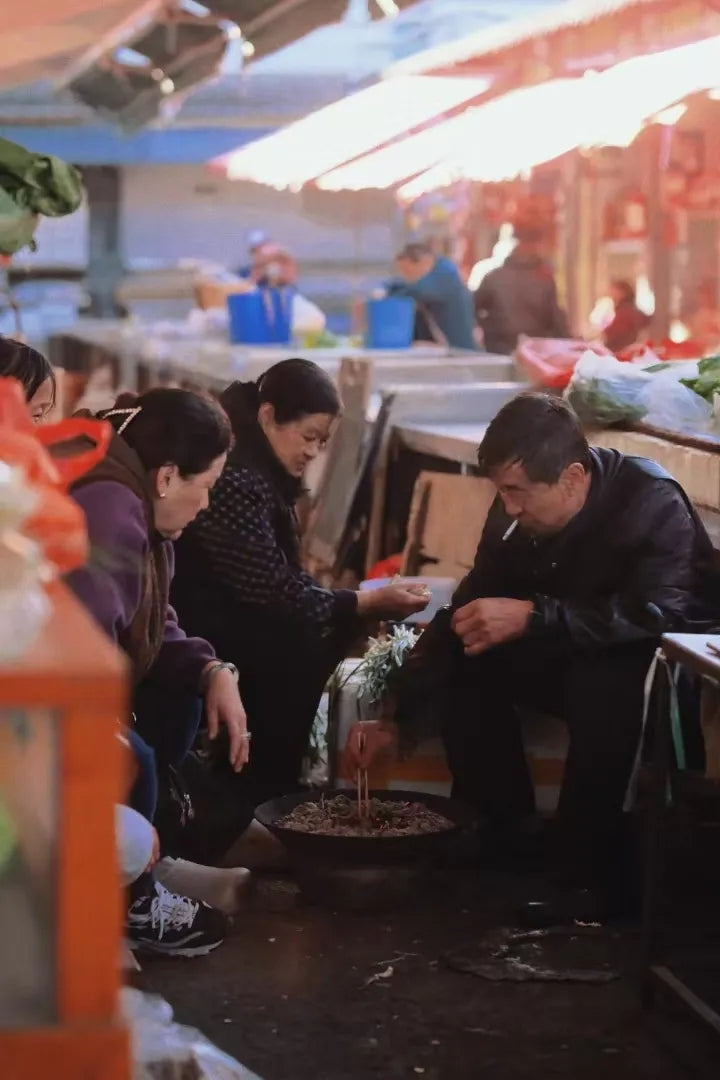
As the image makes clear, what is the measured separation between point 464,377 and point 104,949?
6754mm

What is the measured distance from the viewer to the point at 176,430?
370 centimetres

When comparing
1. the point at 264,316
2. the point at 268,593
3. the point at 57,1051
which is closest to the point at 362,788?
the point at 268,593

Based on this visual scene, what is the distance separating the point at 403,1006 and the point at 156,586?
3.56ft

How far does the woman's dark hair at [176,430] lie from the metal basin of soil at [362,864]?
3.72ft

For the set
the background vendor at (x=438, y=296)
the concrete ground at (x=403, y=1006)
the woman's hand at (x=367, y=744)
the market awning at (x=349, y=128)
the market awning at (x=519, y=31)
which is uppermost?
the market awning at (x=519, y=31)

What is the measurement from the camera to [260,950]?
414 centimetres

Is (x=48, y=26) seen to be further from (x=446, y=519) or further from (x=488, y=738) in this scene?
(x=488, y=738)

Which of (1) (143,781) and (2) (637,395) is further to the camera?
(2) (637,395)

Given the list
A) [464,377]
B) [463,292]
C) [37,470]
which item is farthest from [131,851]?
[463,292]

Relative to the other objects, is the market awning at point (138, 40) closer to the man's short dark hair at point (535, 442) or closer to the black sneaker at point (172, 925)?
the man's short dark hair at point (535, 442)

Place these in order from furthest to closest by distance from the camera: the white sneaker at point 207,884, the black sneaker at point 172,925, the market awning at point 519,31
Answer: the market awning at point 519,31, the white sneaker at point 207,884, the black sneaker at point 172,925

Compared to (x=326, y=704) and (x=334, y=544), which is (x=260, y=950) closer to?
(x=326, y=704)

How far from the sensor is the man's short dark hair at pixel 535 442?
4.35 meters

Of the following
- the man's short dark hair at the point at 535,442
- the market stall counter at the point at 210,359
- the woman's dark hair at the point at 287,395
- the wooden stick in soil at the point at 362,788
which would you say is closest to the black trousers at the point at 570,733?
the wooden stick in soil at the point at 362,788
